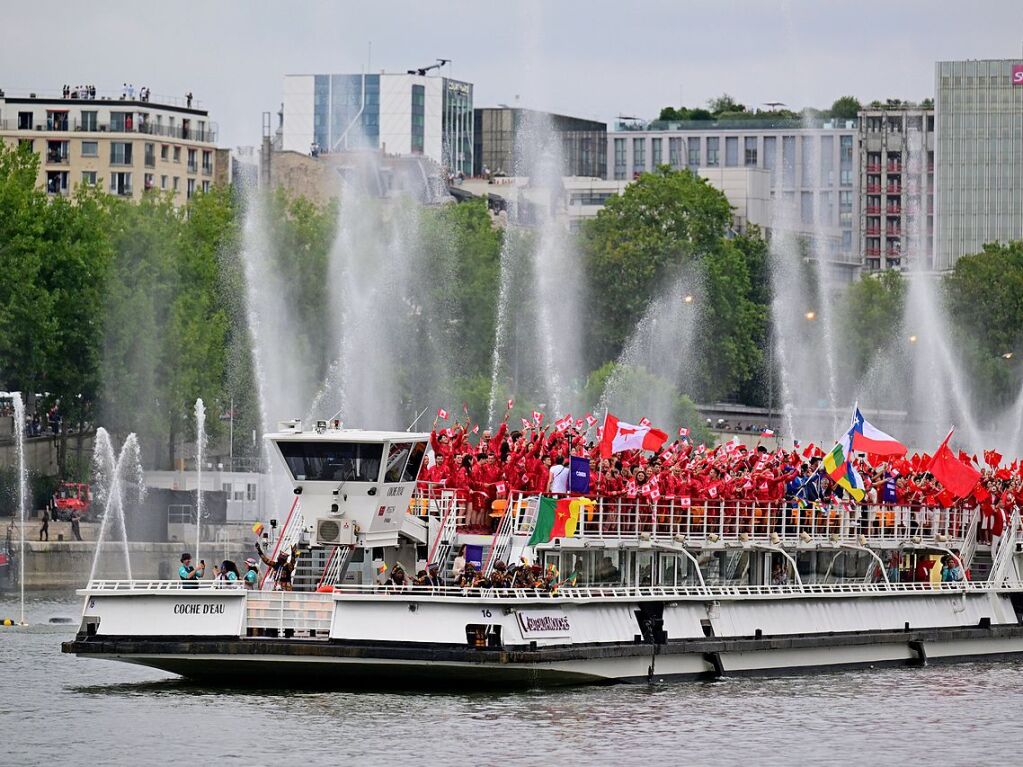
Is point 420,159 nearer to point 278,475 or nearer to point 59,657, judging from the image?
point 278,475

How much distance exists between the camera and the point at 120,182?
503 ft

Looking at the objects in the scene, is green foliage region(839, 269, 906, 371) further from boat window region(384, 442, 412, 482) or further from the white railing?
the white railing

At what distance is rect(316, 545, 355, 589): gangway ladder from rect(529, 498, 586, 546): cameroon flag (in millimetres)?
3382

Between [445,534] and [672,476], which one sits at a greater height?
[672,476]

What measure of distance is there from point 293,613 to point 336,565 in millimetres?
2591

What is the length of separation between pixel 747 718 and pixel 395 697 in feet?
20.2

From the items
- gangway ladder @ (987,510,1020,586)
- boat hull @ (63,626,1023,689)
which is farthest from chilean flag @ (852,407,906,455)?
boat hull @ (63,626,1023,689)

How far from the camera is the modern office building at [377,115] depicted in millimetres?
186250

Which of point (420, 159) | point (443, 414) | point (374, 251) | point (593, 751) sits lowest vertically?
point (593, 751)

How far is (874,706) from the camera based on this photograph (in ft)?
157

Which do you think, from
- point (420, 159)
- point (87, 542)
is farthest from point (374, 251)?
point (420, 159)

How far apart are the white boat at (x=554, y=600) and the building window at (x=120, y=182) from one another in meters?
102

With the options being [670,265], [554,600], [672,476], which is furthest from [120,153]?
[554,600]

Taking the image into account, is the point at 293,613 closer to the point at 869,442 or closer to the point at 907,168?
the point at 869,442
